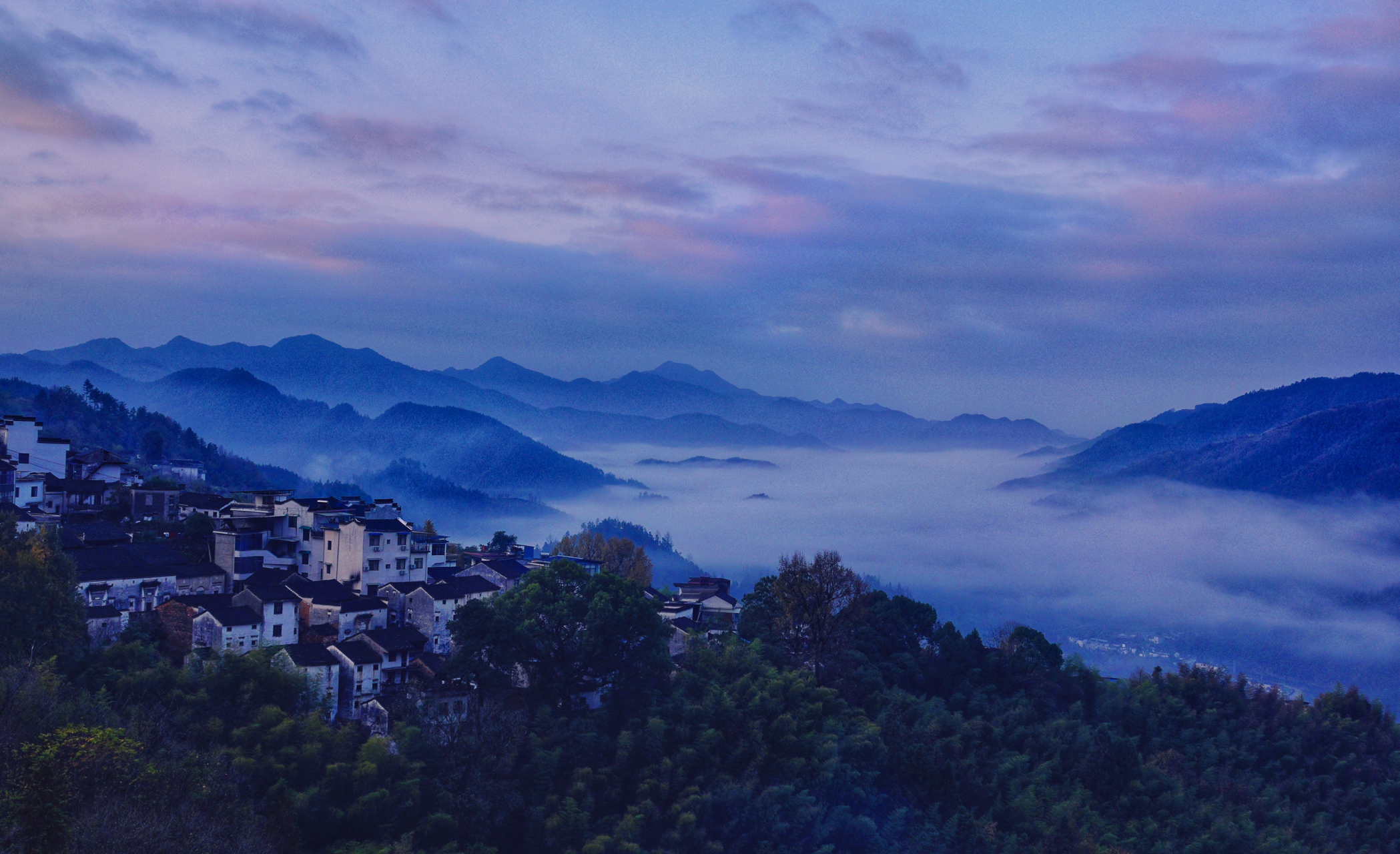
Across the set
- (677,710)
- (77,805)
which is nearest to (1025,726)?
(677,710)

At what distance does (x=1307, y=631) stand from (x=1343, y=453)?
52.4 meters

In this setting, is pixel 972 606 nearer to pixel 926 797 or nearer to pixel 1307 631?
pixel 1307 631

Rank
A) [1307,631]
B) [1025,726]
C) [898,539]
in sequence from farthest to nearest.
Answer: [898,539] → [1307,631] → [1025,726]

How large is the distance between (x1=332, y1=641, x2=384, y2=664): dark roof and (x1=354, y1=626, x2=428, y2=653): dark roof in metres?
0.27

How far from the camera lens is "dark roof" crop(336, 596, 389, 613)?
26.3 meters

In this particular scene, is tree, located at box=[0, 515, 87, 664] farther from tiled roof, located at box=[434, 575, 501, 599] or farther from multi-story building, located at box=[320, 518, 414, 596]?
tiled roof, located at box=[434, 575, 501, 599]

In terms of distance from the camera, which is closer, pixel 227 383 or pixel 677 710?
pixel 677 710

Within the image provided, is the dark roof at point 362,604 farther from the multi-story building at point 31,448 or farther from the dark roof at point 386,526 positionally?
the multi-story building at point 31,448

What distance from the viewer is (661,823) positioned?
67.2ft

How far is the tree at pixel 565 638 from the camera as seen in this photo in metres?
23.4

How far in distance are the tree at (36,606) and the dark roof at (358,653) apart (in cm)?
573

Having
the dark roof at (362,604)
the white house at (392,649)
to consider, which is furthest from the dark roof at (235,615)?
the white house at (392,649)

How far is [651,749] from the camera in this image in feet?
73.2

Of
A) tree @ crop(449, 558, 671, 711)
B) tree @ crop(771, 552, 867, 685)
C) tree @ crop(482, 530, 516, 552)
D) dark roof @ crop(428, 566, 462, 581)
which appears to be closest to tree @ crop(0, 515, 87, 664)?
tree @ crop(449, 558, 671, 711)
